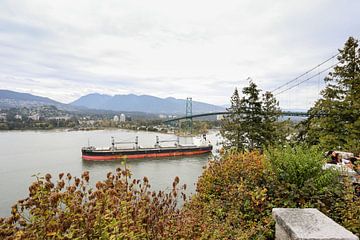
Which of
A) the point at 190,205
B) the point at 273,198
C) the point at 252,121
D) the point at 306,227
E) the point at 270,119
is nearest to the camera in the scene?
the point at 306,227

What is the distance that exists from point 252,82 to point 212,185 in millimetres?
11045

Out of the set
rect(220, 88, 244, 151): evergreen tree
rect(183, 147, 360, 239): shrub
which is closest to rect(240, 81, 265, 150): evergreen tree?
rect(220, 88, 244, 151): evergreen tree

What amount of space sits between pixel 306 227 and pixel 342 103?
9.90 metres

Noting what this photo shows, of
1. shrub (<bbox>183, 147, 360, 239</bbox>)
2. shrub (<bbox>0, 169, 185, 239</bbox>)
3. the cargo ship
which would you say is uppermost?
shrub (<bbox>0, 169, 185, 239</bbox>)

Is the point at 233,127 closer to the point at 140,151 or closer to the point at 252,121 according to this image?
the point at 252,121

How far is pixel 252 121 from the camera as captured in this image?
14336 mm

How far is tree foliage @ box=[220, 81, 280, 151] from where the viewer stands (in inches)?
549

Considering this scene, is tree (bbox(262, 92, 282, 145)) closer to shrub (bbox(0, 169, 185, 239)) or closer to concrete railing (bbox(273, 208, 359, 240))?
concrete railing (bbox(273, 208, 359, 240))

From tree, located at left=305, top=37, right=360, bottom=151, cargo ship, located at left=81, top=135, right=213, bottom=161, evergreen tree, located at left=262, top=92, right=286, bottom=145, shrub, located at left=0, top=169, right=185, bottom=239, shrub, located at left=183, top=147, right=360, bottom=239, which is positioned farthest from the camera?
cargo ship, located at left=81, top=135, right=213, bottom=161

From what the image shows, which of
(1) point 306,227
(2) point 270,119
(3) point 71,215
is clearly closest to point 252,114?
(2) point 270,119

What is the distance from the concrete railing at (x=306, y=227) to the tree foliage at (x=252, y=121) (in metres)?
11.6

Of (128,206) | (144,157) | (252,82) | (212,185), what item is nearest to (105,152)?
(144,157)

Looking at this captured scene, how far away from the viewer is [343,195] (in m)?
3.04

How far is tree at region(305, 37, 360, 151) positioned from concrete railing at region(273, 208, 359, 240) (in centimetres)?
848
